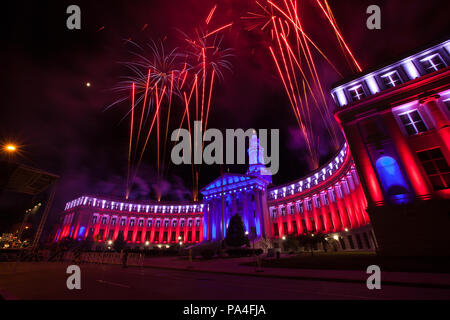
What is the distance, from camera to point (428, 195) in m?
16.7

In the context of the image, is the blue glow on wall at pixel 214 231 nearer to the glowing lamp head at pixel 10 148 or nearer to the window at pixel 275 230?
the window at pixel 275 230

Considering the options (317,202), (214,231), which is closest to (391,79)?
(317,202)

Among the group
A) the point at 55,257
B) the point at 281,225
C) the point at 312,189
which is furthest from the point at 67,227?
the point at 312,189

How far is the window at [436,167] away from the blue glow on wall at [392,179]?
194 centimetres

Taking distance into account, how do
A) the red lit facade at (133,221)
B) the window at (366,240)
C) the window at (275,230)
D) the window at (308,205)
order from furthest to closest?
the red lit facade at (133,221) < the window at (275,230) < the window at (308,205) < the window at (366,240)

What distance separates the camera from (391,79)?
71.5 ft

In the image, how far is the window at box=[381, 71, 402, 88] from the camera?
21391mm

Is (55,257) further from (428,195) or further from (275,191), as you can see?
(275,191)

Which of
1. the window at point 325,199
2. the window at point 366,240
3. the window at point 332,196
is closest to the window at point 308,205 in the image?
the window at point 325,199

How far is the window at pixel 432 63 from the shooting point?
19516 mm

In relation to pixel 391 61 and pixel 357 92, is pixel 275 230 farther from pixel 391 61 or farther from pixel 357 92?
pixel 391 61

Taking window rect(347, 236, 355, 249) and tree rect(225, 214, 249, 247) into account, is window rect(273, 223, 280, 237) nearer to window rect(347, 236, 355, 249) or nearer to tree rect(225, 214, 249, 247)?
window rect(347, 236, 355, 249)

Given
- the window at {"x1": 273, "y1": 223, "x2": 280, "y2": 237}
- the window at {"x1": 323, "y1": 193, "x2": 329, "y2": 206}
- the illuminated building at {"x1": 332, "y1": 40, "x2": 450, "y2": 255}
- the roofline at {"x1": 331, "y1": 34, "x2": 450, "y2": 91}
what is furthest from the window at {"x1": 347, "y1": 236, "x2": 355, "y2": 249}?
the roofline at {"x1": 331, "y1": 34, "x2": 450, "y2": 91}

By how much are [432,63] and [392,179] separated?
12880 millimetres
